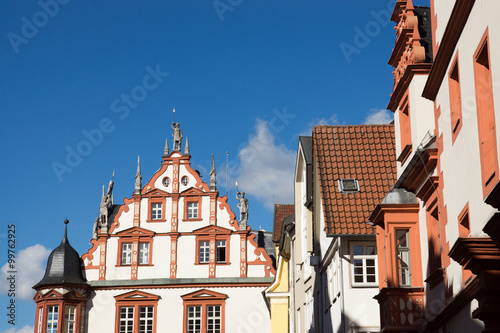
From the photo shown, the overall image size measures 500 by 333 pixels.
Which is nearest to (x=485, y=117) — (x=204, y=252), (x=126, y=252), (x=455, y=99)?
(x=455, y=99)

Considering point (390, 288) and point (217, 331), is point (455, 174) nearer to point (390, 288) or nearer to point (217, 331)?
point (390, 288)

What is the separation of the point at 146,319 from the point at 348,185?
2450cm

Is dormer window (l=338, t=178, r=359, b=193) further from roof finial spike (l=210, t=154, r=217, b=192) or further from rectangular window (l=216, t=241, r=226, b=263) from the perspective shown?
roof finial spike (l=210, t=154, r=217, b=192)

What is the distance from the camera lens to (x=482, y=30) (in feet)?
40.0

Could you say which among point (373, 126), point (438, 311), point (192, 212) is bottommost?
point (438, 311)

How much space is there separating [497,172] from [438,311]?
15.7ft

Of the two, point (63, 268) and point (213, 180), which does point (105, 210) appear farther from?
point (213, 180)

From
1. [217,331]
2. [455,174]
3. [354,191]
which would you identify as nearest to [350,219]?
[354,191]

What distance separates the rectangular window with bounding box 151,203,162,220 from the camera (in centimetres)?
4678

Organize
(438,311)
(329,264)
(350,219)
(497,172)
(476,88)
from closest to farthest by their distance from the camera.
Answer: (497,172) < (476,88) < (438,311) < (350,219) < (329,264)

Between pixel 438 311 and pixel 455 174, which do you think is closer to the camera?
pixel 455 174

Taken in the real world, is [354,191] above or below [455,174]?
above

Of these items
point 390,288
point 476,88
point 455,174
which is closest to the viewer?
point 476,88

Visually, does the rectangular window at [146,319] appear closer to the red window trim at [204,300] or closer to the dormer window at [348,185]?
the red window trim at [204,300]
